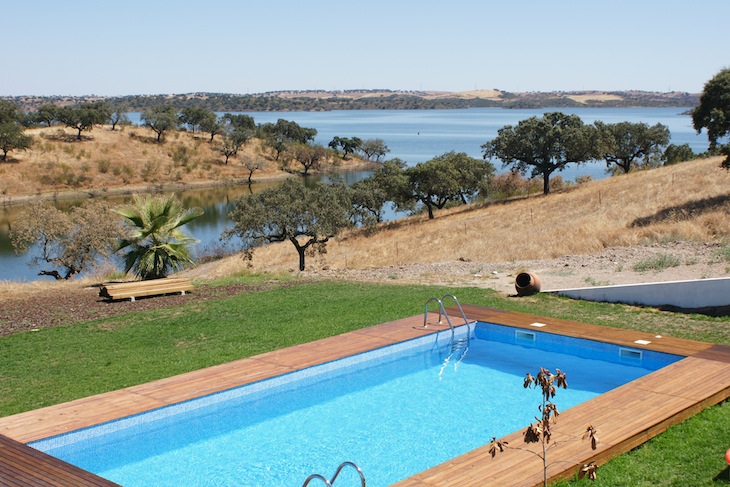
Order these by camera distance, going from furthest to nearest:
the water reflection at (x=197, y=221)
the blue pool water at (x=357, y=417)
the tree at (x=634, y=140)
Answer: the tree at (x=634, y=140) → the water reflection at (x=197, y=221) → the blue pool water at (x=357, y=417)

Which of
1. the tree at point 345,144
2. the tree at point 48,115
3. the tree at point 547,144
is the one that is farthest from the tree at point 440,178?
the tree at point 48,115

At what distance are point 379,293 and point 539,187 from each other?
3597cm

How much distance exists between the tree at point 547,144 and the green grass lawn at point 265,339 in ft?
88.8

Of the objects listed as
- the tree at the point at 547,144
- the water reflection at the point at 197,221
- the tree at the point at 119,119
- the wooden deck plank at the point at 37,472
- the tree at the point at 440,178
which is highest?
the tree at the point at 119,119

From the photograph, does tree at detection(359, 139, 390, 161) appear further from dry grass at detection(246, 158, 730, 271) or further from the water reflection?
dry grass at detection(246, 158, 730, 271)

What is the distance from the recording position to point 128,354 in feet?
34.4

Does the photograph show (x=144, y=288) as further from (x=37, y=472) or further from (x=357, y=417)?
(x=37, y=472)

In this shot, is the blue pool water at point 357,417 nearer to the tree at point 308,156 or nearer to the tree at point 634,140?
the tree at point 634,140

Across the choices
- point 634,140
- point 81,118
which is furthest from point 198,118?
point 634,140

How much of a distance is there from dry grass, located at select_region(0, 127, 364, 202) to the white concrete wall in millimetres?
54762

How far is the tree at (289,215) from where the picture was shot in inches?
1008

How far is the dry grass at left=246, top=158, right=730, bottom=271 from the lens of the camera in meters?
19.8

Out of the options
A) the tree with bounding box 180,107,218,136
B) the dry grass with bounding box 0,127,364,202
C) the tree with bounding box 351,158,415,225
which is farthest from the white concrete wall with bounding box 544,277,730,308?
the tree with bounding box 180,107,218,136

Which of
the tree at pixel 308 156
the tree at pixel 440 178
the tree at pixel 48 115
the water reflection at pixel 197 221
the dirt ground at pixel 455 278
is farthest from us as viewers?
the tree at pixel 308 156
